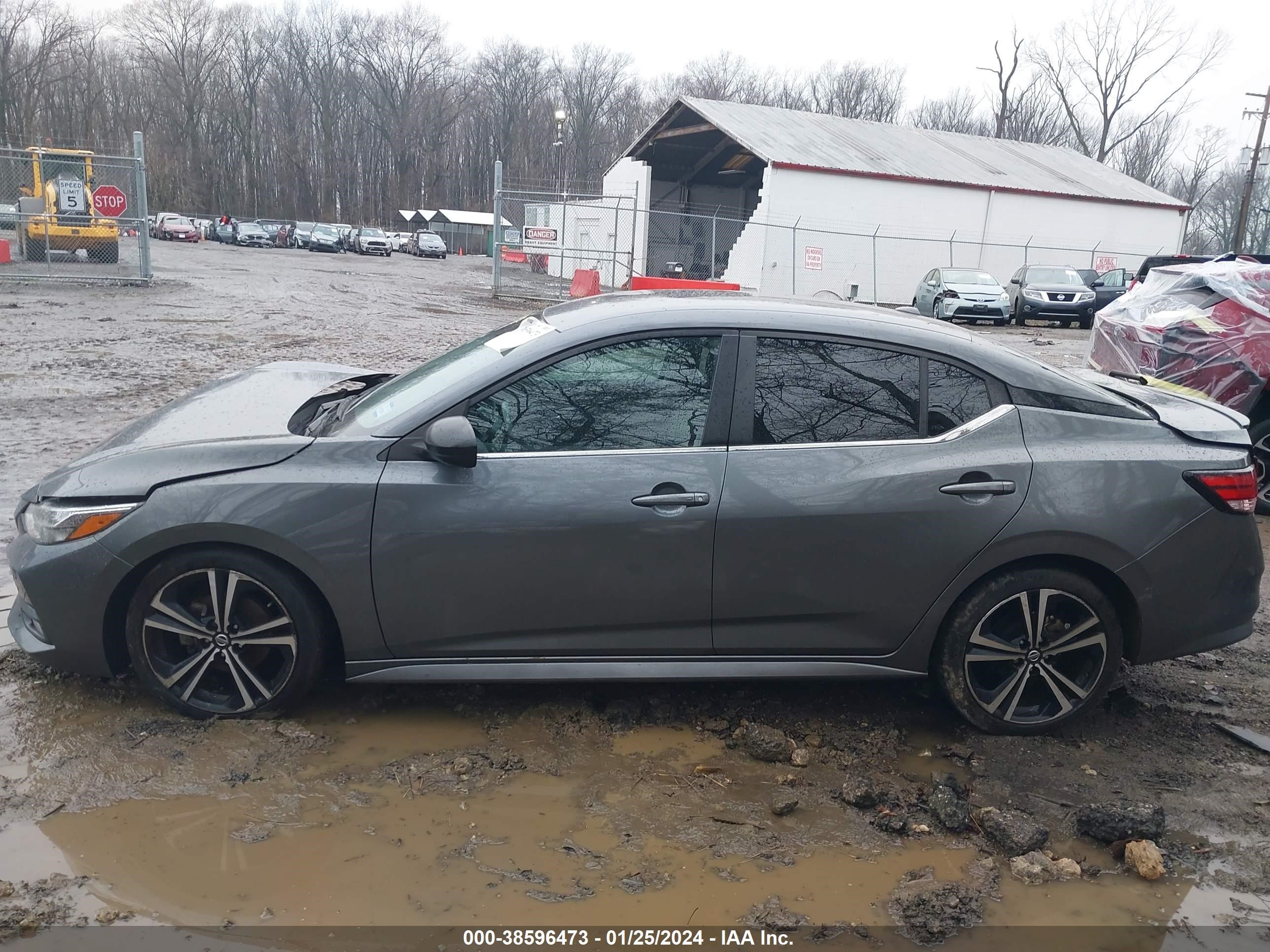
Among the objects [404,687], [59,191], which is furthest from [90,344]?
[59,191]

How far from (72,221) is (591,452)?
24.9 metres

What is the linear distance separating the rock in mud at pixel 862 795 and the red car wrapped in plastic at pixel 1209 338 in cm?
458

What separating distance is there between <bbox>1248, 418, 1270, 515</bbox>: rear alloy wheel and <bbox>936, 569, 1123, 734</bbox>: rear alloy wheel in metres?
4.56

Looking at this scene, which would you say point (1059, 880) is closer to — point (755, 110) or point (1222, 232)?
point (755, 110)

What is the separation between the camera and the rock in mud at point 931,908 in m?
2.83

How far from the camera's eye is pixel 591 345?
3.75m

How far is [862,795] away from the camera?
342 cm

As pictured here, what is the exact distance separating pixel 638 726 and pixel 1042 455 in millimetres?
1843

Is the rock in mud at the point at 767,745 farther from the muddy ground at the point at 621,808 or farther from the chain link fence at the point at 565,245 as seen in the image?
the chain link fence at the point at 565,245

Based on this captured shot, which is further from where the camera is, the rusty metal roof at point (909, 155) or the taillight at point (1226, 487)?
the rusty metal roof at point (909, 155)

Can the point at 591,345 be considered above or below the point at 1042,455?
above

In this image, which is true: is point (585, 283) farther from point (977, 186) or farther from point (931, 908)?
point (931, 908)

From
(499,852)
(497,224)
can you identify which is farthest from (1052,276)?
(499,852)

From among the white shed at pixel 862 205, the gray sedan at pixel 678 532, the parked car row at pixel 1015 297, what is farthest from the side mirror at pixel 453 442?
the white shed at pixel 862 205
